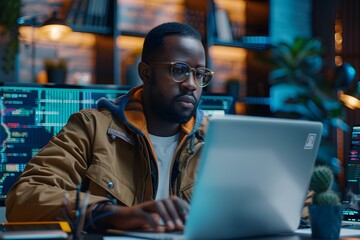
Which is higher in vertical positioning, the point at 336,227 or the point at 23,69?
the point at 23,69

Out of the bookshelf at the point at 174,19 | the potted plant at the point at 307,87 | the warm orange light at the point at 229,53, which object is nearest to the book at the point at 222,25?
the bookshelf at the point at 174,19

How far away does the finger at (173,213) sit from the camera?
1339 mm

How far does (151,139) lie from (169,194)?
207 mm

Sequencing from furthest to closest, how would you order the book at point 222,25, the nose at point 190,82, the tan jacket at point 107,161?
the book at point 222,25 < the nose at point 190,82 < the tan jacket at point 107,161

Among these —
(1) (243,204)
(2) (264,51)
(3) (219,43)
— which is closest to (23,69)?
(3) (219,43)

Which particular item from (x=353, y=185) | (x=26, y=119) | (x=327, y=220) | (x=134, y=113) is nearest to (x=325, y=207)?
(x=327, y=220)

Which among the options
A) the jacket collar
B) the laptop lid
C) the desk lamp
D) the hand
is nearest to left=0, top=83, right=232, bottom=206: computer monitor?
the jacket collar

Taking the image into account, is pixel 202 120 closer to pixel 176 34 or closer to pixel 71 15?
pixel 176 34

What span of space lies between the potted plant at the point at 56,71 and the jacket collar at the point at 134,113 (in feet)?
Result: 7.48

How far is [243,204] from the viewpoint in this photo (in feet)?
4.33

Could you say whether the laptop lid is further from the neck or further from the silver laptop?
the neck

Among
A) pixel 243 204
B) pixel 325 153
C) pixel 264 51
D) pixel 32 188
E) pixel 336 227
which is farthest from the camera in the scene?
pixel 264 51

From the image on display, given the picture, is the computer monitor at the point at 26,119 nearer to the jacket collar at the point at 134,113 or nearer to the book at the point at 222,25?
the jacket collar at the point at 134,113

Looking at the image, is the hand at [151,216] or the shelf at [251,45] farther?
the shelf at [251,45]
